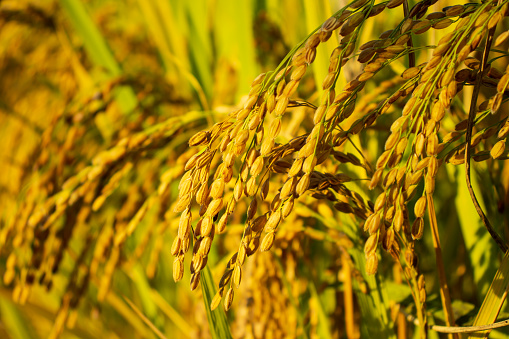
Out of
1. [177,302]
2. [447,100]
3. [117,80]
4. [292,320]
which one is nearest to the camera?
[447,100]

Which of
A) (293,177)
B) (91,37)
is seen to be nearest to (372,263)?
(293,177)

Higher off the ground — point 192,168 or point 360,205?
point 192,168

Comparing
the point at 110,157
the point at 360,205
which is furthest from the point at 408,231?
the point at 110,157

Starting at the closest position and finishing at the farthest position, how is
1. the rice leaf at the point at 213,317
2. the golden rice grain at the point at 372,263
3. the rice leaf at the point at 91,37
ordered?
the golden rice grain at the point at 372,263 < the rice leaf at the point at 213,317 < the rice leaf at the point at 91,37

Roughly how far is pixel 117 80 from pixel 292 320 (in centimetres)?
81

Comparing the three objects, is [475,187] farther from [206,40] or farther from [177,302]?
[177,302]

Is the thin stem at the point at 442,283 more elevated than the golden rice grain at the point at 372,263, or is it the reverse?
the golden rice grain at the point at 372,263

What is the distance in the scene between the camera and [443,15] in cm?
57

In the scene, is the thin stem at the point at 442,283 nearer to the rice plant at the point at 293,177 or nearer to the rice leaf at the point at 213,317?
the rice plant at the point at 293,177

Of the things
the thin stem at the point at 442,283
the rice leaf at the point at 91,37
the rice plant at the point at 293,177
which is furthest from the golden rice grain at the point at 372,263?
the rice leaf at the point at 91,37

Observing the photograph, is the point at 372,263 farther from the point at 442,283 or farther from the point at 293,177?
the point at 442,283

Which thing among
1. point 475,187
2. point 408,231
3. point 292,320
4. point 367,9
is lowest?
point 292,320

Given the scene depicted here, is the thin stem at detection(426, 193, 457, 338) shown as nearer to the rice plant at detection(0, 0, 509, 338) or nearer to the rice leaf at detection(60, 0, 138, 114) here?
the rice plant at detection(0, 0, 509, 338)

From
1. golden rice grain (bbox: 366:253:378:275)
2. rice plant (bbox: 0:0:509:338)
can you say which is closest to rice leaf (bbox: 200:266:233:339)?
rice plant (bbox: 0:0:509:338)
